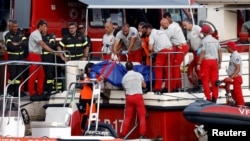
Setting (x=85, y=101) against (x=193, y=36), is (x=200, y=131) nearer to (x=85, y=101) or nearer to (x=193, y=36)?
(x=85, y=101)

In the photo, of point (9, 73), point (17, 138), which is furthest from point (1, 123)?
point (9, 73)

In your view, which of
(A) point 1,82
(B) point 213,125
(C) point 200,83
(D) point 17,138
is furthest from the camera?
(A) point 1,82

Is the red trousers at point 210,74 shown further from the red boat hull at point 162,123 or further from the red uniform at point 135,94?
the red uniform at point 135,94

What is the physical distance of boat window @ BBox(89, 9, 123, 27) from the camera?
870 inches

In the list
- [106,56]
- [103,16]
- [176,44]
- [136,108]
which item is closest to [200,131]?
[136,108]

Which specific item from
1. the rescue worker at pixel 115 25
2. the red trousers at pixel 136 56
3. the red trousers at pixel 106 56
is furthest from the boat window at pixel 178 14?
the red trousers at pixel 136 56

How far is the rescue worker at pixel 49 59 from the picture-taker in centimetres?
2011

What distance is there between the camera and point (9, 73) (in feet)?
65.9

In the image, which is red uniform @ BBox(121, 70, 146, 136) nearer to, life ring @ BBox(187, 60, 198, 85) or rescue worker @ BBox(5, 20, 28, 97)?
life ring @ BBox(187, 60, 198, 85)

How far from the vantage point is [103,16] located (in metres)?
22.3

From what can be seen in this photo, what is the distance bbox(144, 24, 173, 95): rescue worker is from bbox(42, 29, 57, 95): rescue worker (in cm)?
196

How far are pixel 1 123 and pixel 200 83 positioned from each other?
3801 mm

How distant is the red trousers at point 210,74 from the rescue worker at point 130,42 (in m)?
1.27

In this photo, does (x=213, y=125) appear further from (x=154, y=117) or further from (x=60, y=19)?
(x=60, y=19)
